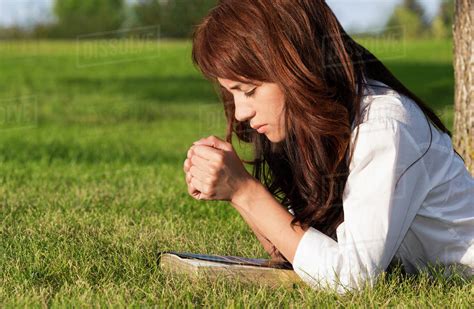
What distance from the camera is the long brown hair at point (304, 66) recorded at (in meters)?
3.06

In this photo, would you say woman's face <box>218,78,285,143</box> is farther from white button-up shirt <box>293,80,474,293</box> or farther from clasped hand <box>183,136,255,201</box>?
white button-up shirt <box>293,80,474,293</box>

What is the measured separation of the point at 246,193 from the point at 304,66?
0.52 metres

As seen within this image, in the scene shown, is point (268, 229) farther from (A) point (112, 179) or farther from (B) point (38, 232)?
(A) point (112, 179)

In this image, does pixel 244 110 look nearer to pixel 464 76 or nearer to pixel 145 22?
pixel 464 76

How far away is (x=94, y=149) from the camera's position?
341 inches

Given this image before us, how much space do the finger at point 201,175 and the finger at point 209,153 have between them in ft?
0.19

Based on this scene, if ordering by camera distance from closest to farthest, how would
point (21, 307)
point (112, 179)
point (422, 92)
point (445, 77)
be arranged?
1. point (21, 307)
2. point (112, 179)
3. point (422, 92)
4. point (445, 77)

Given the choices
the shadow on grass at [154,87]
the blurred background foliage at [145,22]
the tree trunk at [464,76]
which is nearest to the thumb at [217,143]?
the tree trunk at [464,76]

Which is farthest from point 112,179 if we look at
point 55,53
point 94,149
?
point 55,53

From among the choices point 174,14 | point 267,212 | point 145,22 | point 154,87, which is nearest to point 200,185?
point 267,212

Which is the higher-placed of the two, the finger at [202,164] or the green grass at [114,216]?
the finger at [202,164]

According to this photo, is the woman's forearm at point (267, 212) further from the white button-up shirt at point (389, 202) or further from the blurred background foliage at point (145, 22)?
the blurred background foliage at point (145, 22)

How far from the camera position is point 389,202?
303cm

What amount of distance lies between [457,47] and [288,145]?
7.64 ft
